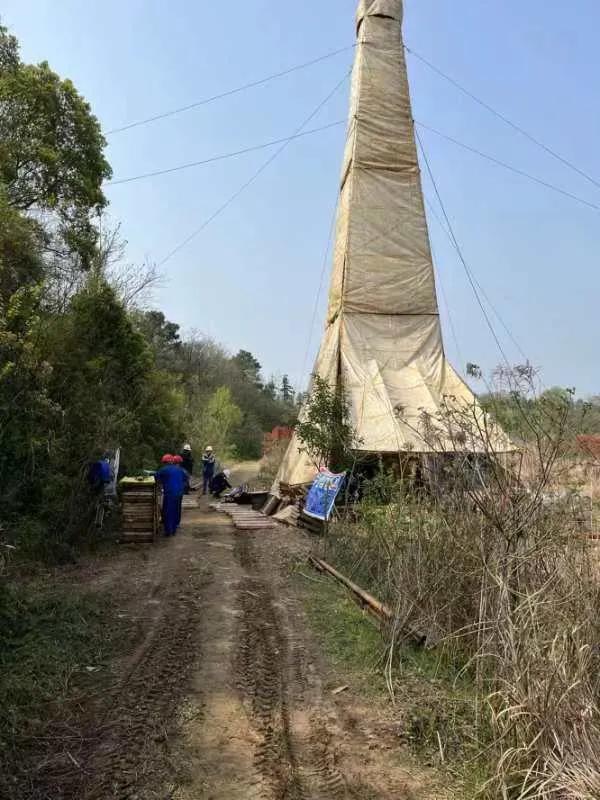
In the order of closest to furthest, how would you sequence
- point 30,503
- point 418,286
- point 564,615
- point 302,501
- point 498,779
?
point 498,779, point 564,615, point 30,503, point 302,501, point 418,286

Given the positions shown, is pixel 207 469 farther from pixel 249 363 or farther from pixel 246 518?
pixel 249 363

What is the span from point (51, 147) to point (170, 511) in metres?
9.67

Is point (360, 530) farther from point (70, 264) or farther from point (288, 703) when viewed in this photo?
point (70, 264)

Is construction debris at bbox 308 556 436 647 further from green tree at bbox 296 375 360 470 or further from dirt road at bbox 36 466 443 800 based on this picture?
green tree at bbox 296 375 360 470

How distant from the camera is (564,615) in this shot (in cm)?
359

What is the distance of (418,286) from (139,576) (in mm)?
10556

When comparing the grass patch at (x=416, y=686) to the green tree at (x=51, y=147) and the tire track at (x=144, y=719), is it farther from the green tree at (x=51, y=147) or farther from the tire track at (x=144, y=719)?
the green tree at (x=51, y=147)

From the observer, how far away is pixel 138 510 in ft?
33.2

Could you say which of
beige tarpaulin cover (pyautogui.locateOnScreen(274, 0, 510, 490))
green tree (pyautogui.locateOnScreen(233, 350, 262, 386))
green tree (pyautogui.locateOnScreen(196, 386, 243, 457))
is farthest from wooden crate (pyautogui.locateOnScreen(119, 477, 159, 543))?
green tree (pyautogui.locateOnScreen(233, 350, 262, 386))

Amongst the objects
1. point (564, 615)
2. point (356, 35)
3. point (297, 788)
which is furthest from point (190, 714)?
point (356, 35)

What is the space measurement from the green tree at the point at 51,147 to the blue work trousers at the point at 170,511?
7.71 m

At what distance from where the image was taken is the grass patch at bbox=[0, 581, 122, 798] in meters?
3.73

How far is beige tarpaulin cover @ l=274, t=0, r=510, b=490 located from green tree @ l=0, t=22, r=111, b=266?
6536 millimetres

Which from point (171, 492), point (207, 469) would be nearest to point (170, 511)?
point (171, 492)
